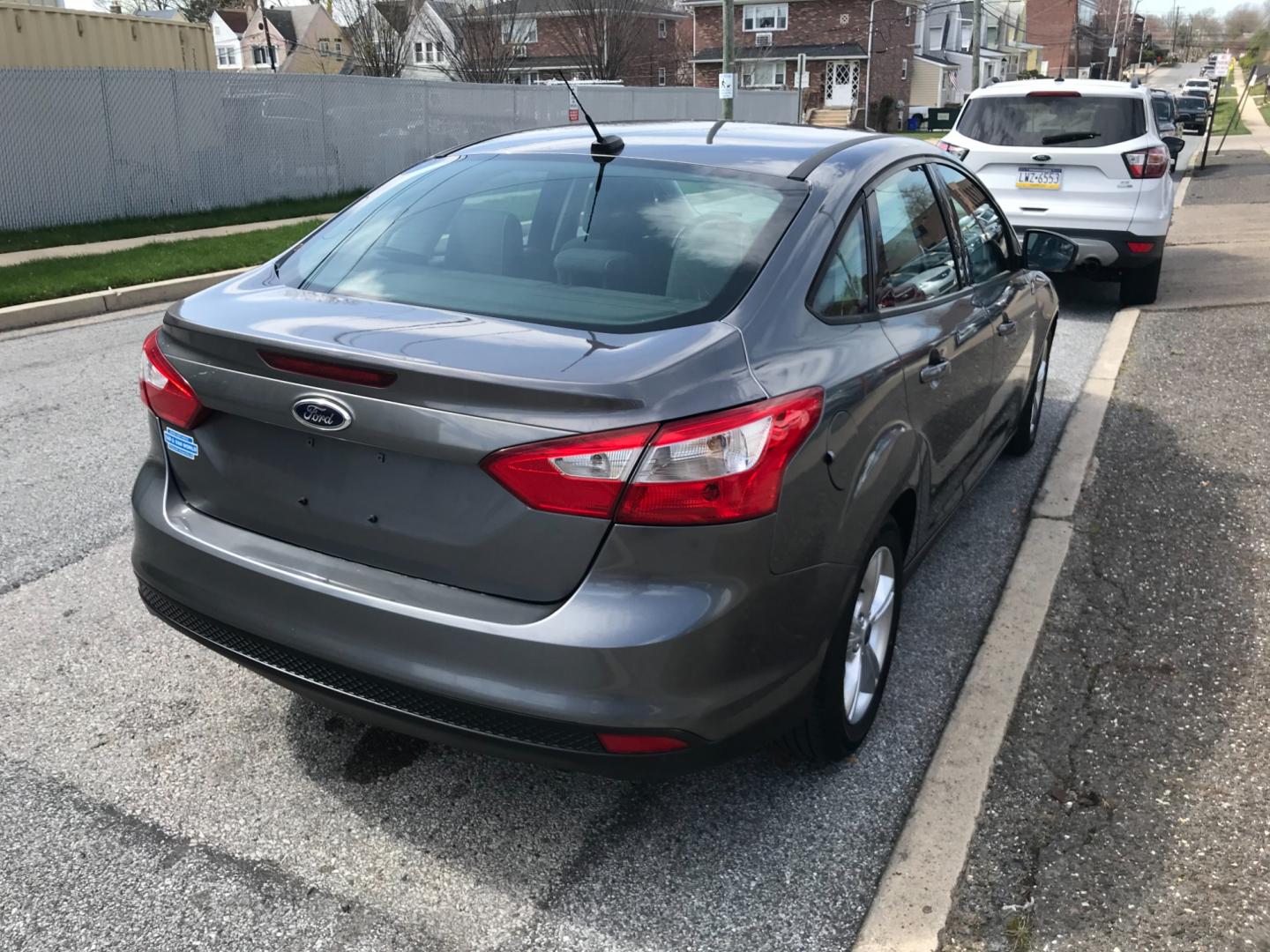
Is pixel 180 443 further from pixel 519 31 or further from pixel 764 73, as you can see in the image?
pixel 764 73

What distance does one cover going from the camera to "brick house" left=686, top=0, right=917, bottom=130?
58.1 m

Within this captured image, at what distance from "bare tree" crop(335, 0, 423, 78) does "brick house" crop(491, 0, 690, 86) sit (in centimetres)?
380

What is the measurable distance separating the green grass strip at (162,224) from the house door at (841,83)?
4526 centimetres

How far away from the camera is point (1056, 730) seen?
3.38 m

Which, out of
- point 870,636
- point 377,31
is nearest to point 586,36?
point 377,31

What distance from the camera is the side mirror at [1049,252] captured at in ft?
17.4

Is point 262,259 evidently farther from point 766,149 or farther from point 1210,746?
point 1210,746

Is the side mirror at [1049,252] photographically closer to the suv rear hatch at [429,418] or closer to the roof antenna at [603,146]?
the roof antenna at [603,146]

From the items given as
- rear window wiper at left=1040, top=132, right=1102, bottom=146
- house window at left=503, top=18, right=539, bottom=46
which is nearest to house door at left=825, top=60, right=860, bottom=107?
house window at left=503, top=18, right=539, bottom=46

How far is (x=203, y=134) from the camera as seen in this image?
16.9 metres

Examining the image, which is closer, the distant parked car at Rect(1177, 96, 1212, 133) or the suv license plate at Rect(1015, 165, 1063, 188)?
the suv license plate at Rect(1015, 165, 1063, 188)

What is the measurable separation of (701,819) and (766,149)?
6.52 feet

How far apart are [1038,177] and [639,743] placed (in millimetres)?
8582

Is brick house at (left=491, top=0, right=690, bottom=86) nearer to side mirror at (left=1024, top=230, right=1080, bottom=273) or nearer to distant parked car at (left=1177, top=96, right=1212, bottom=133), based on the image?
distant parked car at (left=1177, top=96, right=1212, bottom=133)
